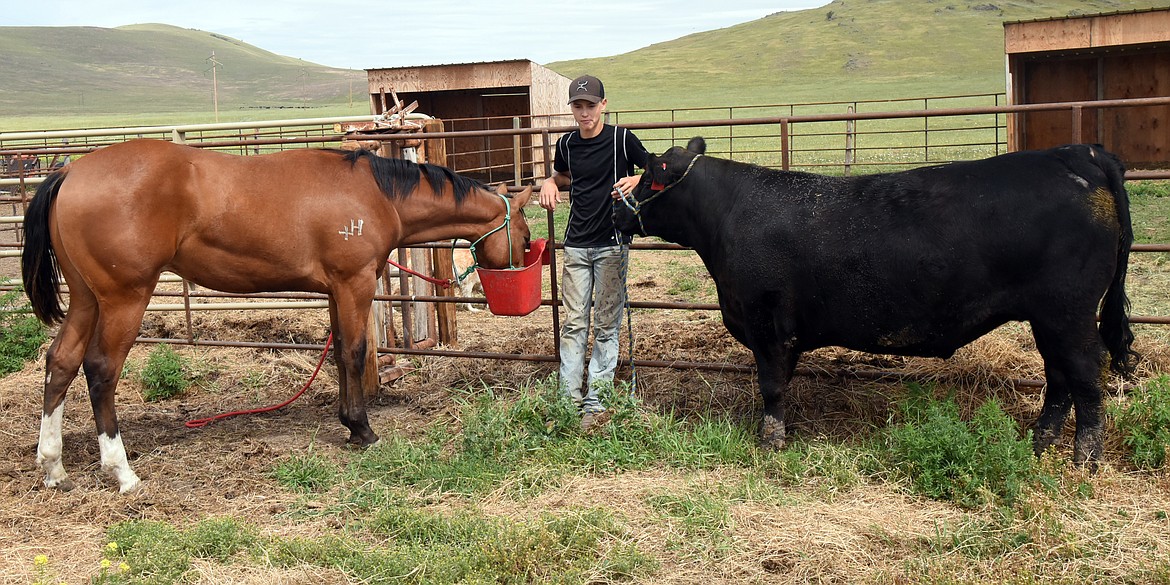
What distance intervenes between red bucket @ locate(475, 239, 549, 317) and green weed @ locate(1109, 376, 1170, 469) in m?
2.94

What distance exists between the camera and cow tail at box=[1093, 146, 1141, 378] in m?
4.16

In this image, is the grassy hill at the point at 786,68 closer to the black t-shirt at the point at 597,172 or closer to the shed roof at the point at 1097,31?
the shed roof at the point at 1097,31

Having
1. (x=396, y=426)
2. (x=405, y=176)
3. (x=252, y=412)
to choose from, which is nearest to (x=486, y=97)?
(x=252, y=412)

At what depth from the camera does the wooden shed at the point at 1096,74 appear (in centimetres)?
1524

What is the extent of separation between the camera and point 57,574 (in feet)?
11.9

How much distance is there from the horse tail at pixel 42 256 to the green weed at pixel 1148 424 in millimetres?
5219

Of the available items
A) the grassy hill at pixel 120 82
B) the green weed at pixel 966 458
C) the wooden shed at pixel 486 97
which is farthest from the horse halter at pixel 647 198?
the grassy hill at pixel 120 82

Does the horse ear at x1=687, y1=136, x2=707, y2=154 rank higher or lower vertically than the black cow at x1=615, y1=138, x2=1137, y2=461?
higher

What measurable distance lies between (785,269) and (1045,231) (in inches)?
44.3

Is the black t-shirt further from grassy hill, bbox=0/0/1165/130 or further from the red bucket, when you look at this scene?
grassy hill, bbox=0/0/1165/130

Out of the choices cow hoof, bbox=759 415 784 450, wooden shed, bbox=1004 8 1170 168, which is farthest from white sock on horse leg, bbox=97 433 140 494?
wooden shed, bbox=1004 8 1170 168

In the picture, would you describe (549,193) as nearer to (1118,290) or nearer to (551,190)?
(551,190)

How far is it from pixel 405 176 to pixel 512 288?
0.87 m

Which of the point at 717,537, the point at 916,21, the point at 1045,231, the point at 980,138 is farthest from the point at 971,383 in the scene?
the point at 916,21
